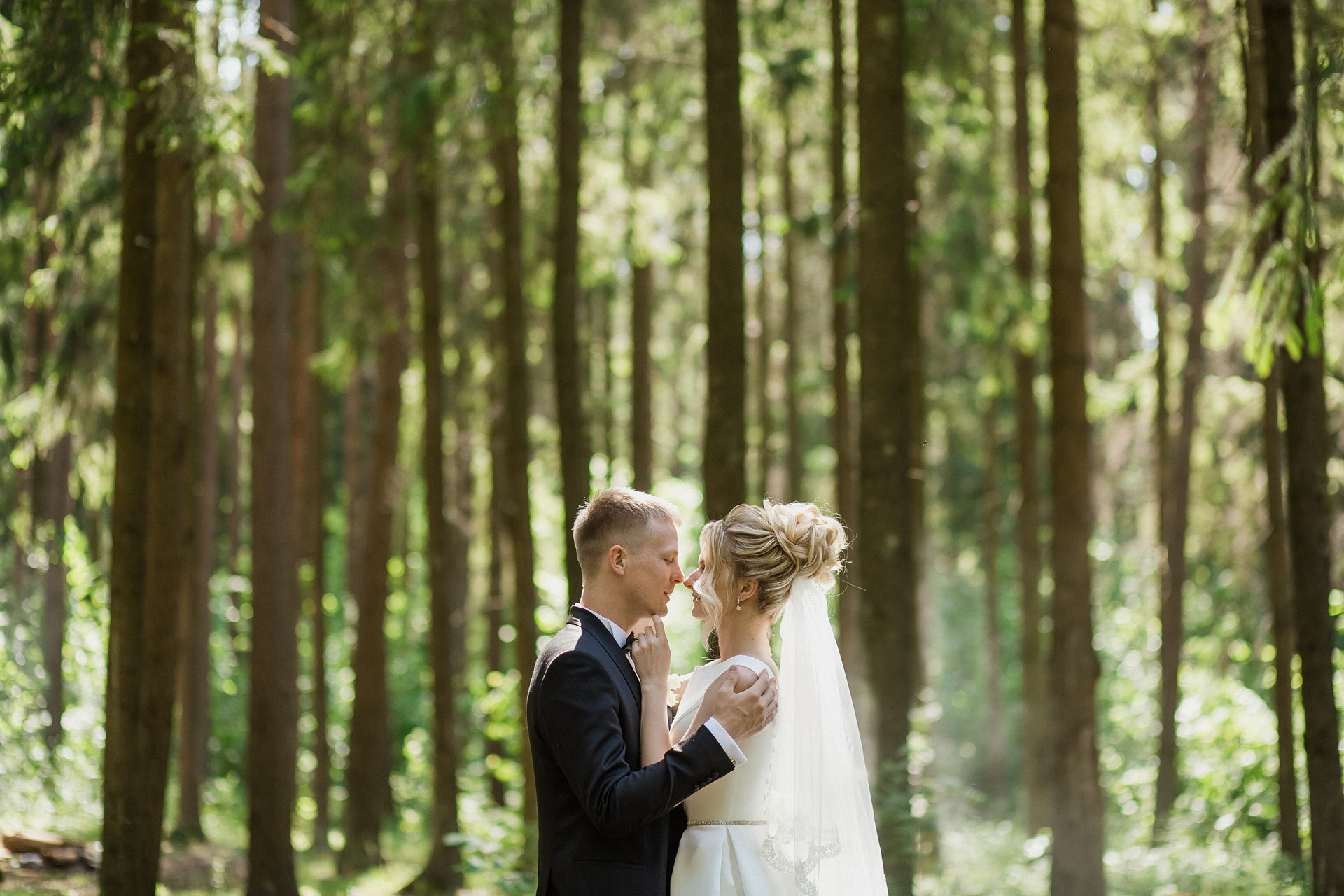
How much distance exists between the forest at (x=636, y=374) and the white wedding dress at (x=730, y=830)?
3.88 metres

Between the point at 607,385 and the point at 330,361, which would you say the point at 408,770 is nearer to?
the point at 607,385

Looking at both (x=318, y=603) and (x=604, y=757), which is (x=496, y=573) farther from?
(x=604, y=757)

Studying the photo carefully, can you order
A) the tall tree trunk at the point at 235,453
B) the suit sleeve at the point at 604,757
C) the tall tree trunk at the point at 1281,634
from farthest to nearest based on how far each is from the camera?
the tall tree trunk at the point at 235,453
the tall tree trunk at the point at 1281,634
the suit sleeve at the point at 604,757

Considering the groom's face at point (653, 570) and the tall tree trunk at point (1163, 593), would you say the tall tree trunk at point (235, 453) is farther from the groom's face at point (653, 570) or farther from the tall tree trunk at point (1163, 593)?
the groom's face at point (653, 570)

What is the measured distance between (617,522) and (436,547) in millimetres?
10397

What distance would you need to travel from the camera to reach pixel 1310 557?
25.6 ft

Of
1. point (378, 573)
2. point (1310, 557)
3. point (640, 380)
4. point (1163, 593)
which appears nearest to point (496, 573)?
point (640, 380)

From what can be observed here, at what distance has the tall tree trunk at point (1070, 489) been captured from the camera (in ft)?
31.1

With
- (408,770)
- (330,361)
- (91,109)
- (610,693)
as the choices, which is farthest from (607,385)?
(610,693)

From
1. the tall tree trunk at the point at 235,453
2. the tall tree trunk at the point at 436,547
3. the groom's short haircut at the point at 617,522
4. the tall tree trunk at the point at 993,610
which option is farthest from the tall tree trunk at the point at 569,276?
the tall tree trunk at the point at 993,610

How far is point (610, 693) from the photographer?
3.66 meters

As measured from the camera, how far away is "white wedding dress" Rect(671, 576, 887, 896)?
4039 millimetres

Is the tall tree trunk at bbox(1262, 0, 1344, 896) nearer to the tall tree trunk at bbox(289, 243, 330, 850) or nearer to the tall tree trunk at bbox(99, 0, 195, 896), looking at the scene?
the tall tree trunk at bbox(99, 0, 195, 896)

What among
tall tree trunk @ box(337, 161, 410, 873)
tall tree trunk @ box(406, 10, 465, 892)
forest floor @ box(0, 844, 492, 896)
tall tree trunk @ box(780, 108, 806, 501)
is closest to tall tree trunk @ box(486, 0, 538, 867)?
tall tree trunk @ box(406, 10, 465, 892)
